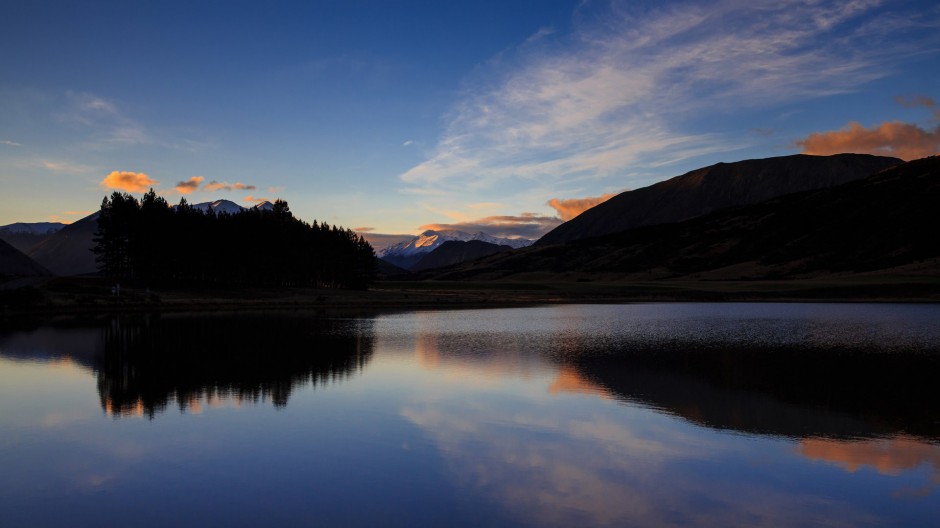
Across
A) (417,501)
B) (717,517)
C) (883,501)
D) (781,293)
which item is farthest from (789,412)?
(781,293)

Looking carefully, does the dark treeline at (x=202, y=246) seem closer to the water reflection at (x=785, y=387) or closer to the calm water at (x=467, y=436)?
Answer: the calm water at (x=467, y=436)

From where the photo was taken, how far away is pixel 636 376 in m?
35.6

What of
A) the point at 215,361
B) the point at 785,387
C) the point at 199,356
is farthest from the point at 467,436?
the point at 199,356

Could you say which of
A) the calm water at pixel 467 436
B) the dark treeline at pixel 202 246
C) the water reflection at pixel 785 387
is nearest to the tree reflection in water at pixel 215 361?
the calm water at pixel 467 436

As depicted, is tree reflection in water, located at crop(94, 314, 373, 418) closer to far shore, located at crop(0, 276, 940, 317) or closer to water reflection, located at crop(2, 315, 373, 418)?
water reflection, located at crop(2, 315, 373, 418)

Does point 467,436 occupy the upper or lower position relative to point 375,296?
lower

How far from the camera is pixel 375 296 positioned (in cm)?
12500

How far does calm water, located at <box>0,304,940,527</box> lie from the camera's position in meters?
15.2

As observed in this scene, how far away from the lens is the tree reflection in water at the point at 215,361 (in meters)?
29.1

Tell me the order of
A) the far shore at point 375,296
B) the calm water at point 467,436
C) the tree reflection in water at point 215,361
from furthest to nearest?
→ 1. the far shore at point 375,296
2. the tree reflection in water at point 215,361
3. the calm water at point 467,436

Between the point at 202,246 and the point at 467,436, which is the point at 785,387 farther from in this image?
the point at 202,246

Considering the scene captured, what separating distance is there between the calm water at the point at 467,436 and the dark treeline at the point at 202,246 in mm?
68774

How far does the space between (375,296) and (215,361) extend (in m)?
85.1

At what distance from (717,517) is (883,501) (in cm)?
464
